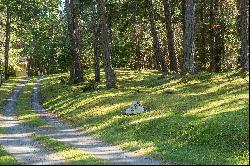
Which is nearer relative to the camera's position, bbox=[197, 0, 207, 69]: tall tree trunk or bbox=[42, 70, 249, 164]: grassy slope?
bbox=[42, 70, 249, 164]: grassy slope

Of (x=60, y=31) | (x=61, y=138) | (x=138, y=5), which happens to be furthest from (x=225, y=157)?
(x=60, y=31)

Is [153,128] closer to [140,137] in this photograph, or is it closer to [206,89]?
[140,137]

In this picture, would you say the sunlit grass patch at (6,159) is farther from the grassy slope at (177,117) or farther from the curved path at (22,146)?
the grassy slope at (177,117)

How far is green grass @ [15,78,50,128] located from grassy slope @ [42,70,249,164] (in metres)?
1.94

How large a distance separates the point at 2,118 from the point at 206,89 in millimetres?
15921

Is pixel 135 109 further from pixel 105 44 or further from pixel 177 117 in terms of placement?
pixel 105 44

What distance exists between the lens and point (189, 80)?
123ft

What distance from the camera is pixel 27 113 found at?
40312mm

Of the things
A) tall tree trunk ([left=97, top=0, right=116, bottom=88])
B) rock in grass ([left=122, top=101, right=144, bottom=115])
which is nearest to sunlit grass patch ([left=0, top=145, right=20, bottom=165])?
rock in grass ([left=122, top=101, right=144, bottom=115])

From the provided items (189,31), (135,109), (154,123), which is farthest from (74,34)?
(154,123)

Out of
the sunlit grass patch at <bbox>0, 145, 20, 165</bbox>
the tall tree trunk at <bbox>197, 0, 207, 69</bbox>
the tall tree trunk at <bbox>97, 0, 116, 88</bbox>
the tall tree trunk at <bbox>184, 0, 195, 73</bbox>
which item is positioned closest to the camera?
the sunlit grass patch at <bbox>0, 145, 20, 165</bbox>

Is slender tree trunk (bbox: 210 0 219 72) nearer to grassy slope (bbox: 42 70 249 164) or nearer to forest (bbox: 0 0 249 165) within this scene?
forest (bbox: 0 0 249 165)

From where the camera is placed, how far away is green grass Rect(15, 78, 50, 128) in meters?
33.5

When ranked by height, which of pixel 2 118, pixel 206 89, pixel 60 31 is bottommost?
pixel 2 118
